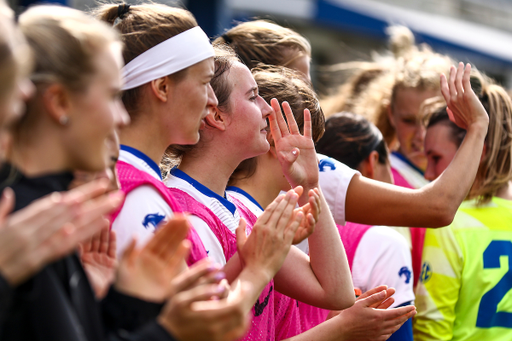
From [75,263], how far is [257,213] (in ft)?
3.71

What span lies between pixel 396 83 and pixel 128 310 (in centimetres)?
319

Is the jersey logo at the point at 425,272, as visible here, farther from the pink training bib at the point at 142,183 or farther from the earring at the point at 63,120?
the earring at the point at 63,120

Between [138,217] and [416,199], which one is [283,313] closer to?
[416,199]

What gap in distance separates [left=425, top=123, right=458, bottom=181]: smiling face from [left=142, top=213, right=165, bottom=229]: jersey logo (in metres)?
2.04

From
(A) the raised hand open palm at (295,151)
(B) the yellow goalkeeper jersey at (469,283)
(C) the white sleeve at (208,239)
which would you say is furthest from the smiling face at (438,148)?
(C) the white sleeve at (208,239)

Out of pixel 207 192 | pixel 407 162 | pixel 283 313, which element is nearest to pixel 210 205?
pixel 207 192

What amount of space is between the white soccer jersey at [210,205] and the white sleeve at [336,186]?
0.51 metres

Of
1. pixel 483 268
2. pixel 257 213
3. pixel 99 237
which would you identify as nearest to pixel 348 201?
pixel 257 213

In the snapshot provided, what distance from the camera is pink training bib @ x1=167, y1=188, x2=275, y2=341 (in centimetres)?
188

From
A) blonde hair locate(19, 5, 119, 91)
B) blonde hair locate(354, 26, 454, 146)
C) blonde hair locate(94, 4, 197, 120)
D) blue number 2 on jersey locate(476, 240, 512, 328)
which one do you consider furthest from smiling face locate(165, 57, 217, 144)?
blonde hair locate(354, 26, 454, 146)

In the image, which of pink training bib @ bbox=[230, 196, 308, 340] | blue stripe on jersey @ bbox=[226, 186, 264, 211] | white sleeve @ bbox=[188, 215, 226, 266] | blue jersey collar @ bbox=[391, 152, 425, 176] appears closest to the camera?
white sleeve @ bbox=[188, 215, 226, 266]

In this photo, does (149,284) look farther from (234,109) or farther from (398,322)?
(398,322)

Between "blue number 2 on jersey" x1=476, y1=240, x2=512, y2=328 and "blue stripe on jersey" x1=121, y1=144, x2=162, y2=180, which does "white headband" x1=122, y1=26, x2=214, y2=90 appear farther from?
"blue number 2 on jersey" x1=476, y1=240, x2=512, y2=328

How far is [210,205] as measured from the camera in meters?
1.99
